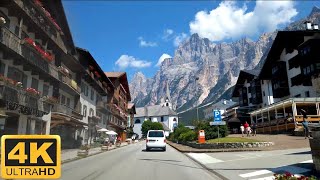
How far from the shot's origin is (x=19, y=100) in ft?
81.6

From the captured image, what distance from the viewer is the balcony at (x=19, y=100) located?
22.5 metres

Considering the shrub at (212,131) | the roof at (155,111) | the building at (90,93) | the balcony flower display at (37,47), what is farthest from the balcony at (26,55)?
the roof at (155,111)

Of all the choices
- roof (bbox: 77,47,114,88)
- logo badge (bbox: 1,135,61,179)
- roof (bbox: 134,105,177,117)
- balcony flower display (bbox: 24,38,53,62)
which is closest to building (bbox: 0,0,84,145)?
balcony flower display (bbox: 24,38,53,62)

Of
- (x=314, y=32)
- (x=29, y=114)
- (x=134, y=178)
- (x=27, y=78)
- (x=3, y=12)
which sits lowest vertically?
(x=134, y=178)

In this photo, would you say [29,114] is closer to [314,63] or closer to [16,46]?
[16,46]

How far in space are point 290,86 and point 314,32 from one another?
33.0ft

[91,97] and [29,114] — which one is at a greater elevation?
[91,97]

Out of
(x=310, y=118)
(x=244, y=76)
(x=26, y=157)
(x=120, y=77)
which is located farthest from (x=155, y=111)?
(x=26, y=157)

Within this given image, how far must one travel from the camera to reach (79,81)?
148 ft

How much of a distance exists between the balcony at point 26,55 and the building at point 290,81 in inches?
1030

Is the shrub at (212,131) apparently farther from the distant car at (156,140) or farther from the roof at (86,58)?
the roof at (86,58)

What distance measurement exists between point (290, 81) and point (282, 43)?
6.49 m

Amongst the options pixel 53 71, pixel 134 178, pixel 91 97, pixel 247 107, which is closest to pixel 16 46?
pixel 53 71

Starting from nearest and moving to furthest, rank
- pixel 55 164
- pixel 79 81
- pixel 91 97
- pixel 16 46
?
1. pixel 55 164
2. pixel 16 46
3. pixel 79 81
4. pixel 91 97
